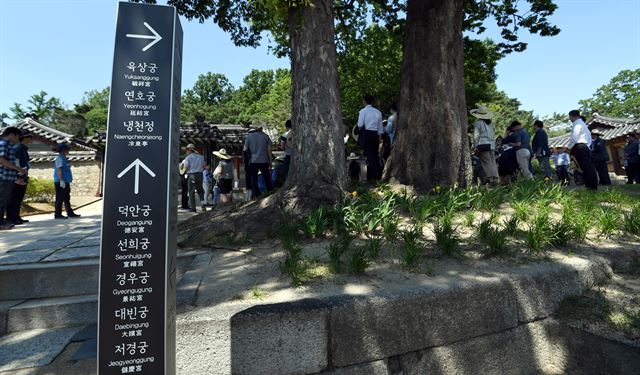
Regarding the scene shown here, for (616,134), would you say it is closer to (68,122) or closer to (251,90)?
(251,90)

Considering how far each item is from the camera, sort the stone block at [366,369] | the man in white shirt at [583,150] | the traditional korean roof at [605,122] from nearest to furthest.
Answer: the stone block at [366,369] < the man in white shirt at [583,150] < the traditional korean roof at [605,122]

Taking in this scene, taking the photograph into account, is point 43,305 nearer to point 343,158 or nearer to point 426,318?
point 426,318

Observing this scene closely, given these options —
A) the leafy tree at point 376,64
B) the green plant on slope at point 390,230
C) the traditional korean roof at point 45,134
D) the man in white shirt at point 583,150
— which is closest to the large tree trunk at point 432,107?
the green plant on slope at point 390,230

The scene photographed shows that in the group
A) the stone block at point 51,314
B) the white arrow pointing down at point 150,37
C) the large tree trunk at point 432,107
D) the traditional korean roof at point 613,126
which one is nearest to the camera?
the white arrow pointing down at point 150,37

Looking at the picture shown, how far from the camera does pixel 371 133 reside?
6383 mm

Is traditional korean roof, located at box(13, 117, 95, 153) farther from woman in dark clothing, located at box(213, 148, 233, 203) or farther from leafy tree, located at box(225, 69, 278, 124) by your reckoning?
leafy tree, located at box(225, 69, 278, 124)

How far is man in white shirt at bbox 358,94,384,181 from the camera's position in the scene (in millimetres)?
6352

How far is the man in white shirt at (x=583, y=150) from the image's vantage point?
5711 mm

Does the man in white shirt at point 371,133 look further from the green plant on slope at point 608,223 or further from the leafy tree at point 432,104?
the green plant on slope at point 608,223

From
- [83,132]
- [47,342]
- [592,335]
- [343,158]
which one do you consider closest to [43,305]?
[47,342]

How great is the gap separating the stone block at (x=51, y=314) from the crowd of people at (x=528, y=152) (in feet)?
19.0

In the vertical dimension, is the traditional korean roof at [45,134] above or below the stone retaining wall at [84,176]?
above

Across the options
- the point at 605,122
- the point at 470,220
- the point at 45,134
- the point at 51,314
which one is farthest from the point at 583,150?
the point at 45,134

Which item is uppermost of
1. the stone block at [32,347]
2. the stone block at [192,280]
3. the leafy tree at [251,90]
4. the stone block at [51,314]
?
the leafy tree at [251,90]
